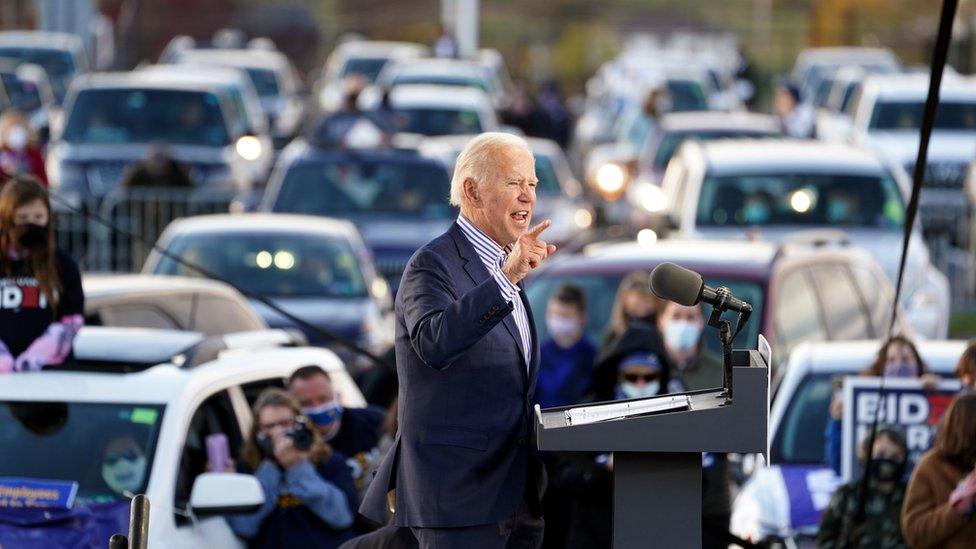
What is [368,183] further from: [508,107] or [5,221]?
[508,107]

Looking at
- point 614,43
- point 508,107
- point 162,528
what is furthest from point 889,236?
point 614,43

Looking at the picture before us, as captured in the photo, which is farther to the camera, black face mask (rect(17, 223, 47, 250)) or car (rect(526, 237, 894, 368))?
car (rect(526, 237, 894, 368))

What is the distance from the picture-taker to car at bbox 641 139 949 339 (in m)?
14.8

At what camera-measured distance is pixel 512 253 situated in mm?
5020

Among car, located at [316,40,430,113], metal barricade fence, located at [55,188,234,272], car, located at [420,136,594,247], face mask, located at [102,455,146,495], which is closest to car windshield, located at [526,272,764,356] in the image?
face mask, located at [102,455,146,495]

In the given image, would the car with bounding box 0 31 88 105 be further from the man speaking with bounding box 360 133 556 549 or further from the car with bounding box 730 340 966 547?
the man speaking with bounding box 360 133 556 549

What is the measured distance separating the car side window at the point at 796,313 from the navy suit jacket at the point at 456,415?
5788 mm

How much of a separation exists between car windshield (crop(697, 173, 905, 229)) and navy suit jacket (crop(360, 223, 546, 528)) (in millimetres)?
9730

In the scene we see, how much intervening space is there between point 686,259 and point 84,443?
15.8ft

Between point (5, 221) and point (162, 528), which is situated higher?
point (5, 221)

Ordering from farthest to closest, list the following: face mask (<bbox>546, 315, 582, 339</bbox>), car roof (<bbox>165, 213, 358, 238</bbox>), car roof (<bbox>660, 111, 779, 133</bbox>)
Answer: car roof (<bbox>660, 111, 779, 133</bbox>) < car roof (<bbox>165, 213, 358, 238</bbox>) < face mask (<bbox>546, 315, 582, 339</bbox>)

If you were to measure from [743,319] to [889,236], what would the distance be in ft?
32.7

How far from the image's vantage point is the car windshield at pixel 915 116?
88.3ft

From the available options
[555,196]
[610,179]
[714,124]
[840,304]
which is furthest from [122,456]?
A: [714,124]
